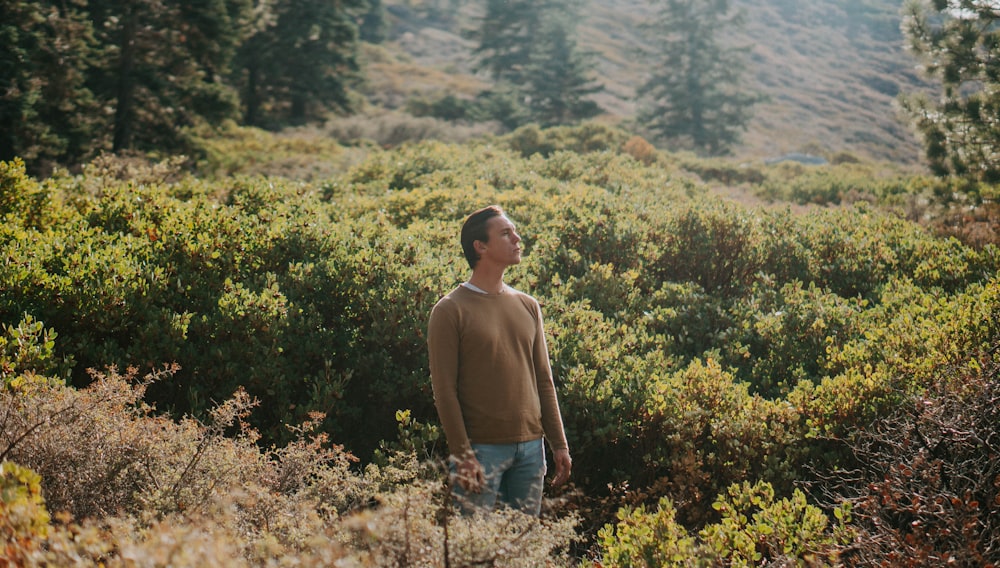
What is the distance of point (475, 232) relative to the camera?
3896mm

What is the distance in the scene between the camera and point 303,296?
6.30 m

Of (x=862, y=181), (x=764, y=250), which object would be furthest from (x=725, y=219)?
(x=862, y=181)

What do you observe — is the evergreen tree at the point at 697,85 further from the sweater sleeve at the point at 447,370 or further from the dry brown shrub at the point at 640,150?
the sweater sleeve at the point at 447,370

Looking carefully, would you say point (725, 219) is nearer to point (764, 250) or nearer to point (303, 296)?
point (764, 250)

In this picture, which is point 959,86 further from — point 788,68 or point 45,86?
point 788,68

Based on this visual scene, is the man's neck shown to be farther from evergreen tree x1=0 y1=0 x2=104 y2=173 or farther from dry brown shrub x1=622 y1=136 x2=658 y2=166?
dry brown shrub x1=622 y1=136 x2=658 y2=166

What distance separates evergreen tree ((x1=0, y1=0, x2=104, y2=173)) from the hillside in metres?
22.1

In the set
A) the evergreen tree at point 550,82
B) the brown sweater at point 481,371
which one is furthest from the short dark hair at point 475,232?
the evergreen tree at point 550,82

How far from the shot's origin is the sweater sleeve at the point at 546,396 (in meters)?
4.05

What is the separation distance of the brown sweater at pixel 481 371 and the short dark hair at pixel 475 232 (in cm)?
19

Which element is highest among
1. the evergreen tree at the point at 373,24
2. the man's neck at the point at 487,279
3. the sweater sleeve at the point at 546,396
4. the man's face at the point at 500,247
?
the man's face at the point at 500,247

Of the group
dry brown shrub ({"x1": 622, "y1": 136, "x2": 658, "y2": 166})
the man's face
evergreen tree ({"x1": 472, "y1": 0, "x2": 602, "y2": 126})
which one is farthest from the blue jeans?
evergreen tree ({"x1": 472, "y1": 0, "x2": 602, "y2": 126})

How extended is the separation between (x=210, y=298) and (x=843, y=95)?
188ft

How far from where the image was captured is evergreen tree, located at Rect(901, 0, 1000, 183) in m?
10.8
